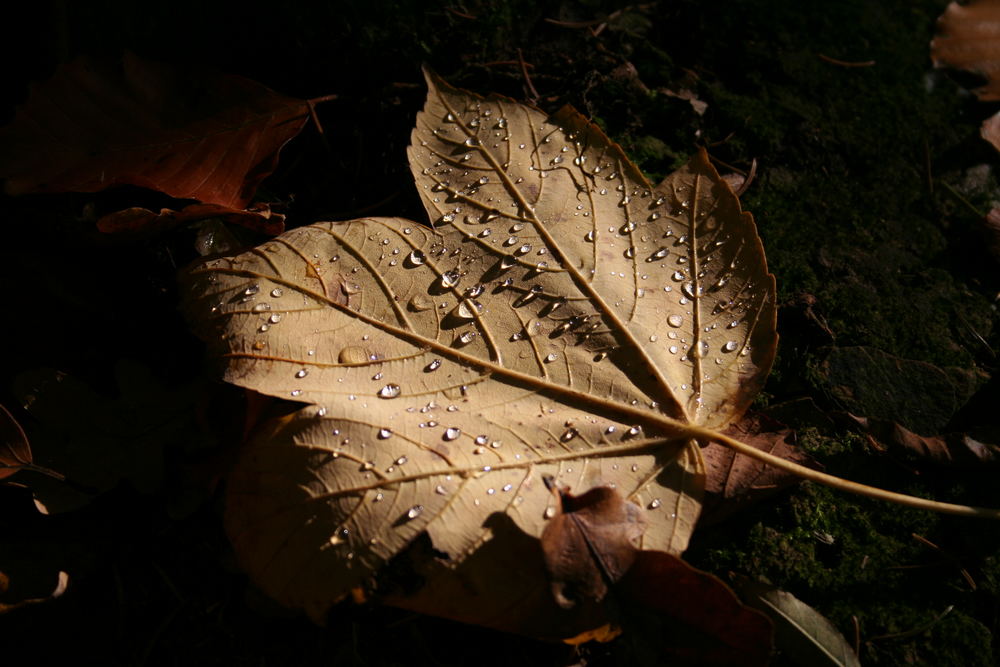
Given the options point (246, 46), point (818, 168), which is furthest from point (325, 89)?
point (818, 168)

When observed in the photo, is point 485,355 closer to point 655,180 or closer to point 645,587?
point 645,587

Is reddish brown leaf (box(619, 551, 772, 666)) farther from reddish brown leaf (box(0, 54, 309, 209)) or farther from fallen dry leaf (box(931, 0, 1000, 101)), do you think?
fallen dry leaf (box(931, 0, 1000, 101))

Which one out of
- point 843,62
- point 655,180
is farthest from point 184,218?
point 843,62

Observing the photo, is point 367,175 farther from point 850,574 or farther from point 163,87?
point 850,574

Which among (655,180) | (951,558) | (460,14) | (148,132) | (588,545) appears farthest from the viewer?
(460,14)

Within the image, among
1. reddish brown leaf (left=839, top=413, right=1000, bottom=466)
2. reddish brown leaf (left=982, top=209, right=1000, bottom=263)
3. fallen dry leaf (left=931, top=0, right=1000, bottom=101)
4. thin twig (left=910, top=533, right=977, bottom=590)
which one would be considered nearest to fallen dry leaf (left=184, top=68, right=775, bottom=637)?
reddish brown leaf (left=839, top=413, right=1000, bottom=466)

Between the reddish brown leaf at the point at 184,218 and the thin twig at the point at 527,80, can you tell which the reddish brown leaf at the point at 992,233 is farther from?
the reddish brown leaf at the point at 184,218
